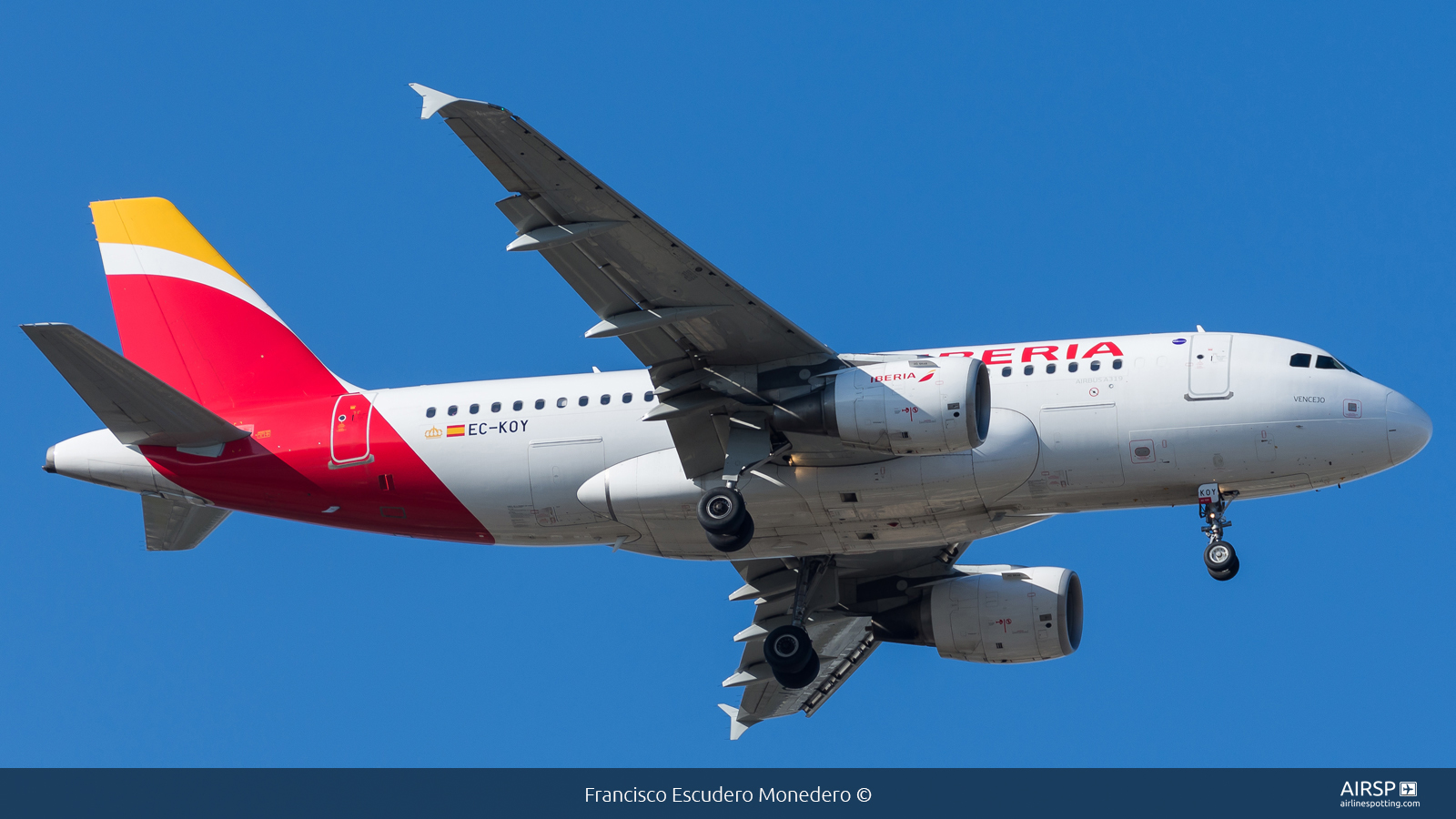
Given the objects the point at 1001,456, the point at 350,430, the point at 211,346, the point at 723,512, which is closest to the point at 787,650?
the point at 723,512

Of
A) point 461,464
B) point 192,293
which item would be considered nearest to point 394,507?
point 461,464

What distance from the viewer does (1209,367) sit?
27.9 meters

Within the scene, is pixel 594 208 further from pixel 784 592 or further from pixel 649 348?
pixel 784 592

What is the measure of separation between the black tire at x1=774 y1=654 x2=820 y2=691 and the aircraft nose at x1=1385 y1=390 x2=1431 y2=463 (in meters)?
11.4

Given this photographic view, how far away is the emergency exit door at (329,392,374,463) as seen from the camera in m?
30.8

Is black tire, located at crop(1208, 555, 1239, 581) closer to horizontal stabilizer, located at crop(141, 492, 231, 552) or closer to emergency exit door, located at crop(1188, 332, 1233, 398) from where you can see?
emergency exit door, located at crop(1188, 332, 1233, 398)

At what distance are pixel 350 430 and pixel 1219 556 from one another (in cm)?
1629

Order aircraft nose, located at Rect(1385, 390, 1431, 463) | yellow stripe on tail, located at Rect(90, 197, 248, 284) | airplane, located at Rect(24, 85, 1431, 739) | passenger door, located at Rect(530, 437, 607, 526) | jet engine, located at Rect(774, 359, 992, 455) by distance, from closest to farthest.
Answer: jet engine, located at Rect(774, 359, 992, 455)
airplane, located at Rect(24, 85, 1431, 739)
aircraft nose, located at Rect(1385, 390, 1431, 463)
passenger door, located at Rect(530, 437, 607, 526)
yellow stripe on tail, located at Rect(90, 197, 248, 284)

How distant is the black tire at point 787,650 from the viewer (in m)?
31.4

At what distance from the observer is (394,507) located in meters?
30.9

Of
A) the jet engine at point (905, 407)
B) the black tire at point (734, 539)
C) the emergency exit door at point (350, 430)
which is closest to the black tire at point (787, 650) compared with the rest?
the black tire at point (734, 539)

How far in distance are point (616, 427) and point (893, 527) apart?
17.9 ft

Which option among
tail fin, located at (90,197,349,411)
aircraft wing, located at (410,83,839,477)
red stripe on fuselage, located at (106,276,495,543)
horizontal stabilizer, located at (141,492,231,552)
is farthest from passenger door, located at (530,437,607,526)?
horizontal stabilizer, located at (141,492,231,552)

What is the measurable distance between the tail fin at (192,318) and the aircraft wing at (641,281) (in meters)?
7.92
